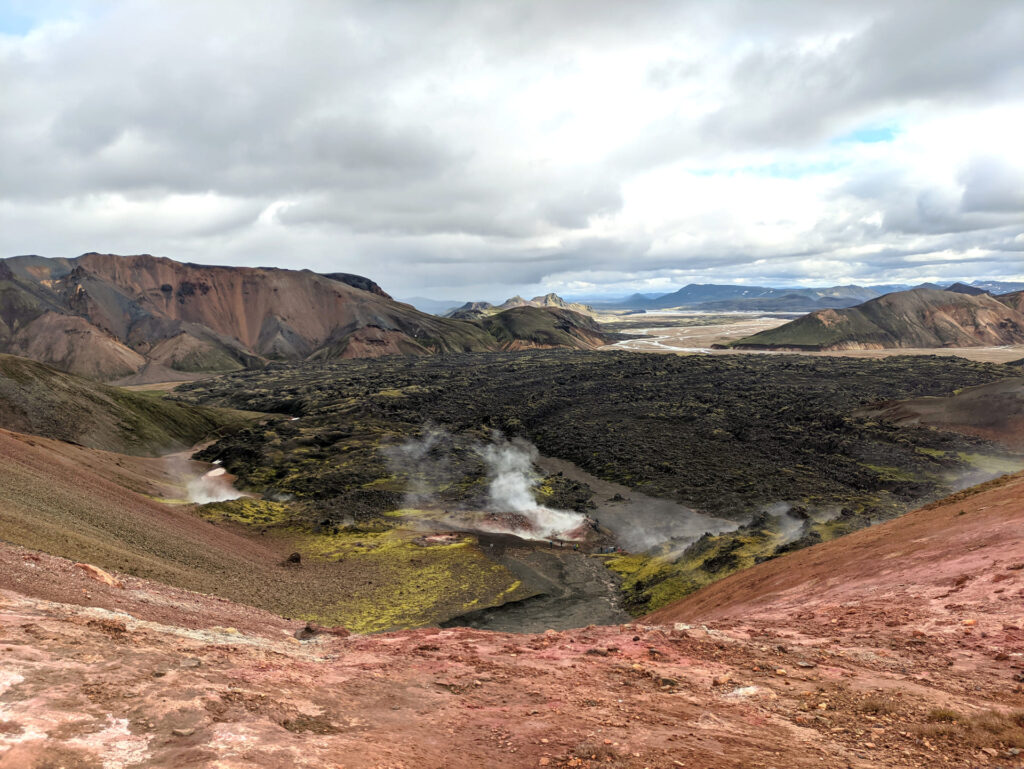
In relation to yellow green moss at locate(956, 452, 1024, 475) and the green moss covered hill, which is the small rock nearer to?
the green moss covered hill

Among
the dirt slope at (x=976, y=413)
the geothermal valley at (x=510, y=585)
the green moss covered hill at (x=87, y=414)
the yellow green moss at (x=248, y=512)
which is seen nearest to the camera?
the geothermal valley at (x=510, y=585)

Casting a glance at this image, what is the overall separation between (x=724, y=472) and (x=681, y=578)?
34038 millimetres

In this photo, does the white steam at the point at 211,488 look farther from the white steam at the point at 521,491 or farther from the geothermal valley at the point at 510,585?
the white steam at the point at 521,491

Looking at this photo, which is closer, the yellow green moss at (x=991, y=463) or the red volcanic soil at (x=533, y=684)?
the red volcanic soil at (x=533, y=684)

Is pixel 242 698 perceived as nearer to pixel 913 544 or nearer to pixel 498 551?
pixel 913 544

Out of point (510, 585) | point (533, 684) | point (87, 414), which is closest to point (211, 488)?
point (87, 414)

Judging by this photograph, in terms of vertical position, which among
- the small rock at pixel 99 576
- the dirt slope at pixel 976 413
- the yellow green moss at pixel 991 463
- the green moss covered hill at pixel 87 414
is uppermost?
the green moss covered hill at pixel 87 414

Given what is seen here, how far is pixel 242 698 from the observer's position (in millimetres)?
13594

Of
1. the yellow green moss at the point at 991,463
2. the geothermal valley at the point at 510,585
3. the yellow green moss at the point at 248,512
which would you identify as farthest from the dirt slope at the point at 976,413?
the yellow green moss at the point at 248,512

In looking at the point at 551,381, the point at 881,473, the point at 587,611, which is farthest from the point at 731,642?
the point at 551,381

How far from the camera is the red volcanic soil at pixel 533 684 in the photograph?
11.6 meters

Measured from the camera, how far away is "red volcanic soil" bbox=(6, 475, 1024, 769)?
1159cm

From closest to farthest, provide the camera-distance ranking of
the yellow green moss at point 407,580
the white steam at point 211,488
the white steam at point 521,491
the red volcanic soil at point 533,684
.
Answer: the red volcanic soil at point 533,684, the yellow green moss at point 407,580, the white steam at point 521,491, the white steam at point 211,488

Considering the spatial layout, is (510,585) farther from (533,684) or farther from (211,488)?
(211,488)
